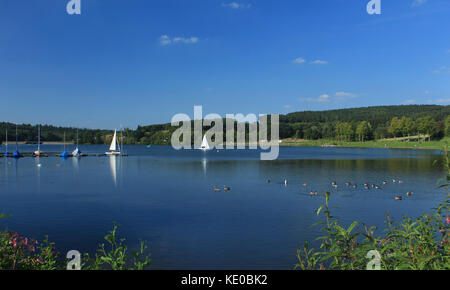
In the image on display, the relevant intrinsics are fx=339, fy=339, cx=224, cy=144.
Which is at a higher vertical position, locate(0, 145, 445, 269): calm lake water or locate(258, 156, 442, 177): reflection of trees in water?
locate(258, 156, 442, 177): reflection of trees in water

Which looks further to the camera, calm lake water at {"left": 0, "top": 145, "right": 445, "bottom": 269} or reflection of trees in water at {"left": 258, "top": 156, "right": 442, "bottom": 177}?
reflection of trees in water at {"left": 258, "top": 156, "right": 442, "bottom": 177}

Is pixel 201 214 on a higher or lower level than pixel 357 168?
lower

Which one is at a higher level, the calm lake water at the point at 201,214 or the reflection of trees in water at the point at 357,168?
the reflection of trees in water at the point at 357,168

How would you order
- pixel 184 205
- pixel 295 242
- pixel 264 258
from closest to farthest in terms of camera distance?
pixel 264 258, pixel 295 242, pixel 184 205

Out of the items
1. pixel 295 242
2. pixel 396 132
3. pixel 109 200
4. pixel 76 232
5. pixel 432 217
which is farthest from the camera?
pixel 396 132

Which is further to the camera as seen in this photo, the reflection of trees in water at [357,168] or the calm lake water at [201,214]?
the reflection of trees in water at [357,168]

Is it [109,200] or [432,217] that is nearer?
[432,217]

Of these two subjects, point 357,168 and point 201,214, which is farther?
point 357,168
